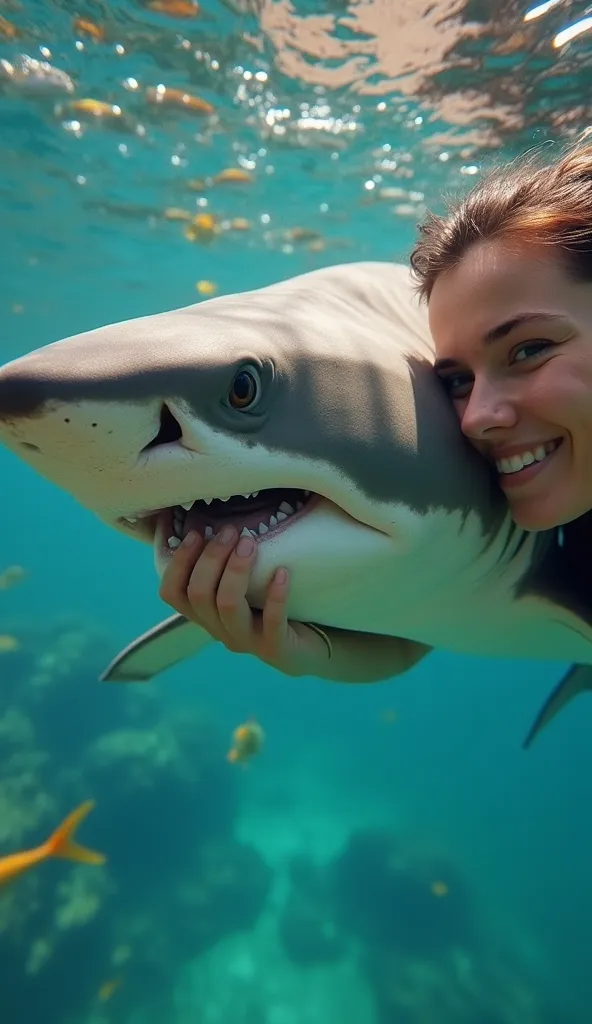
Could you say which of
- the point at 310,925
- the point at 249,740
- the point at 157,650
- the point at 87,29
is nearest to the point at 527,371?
the point at 157,650

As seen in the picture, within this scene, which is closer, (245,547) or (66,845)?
(245,547)

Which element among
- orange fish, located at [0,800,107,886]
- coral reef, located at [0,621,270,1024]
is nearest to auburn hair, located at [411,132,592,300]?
orange fish, located at [0,800,107,886]

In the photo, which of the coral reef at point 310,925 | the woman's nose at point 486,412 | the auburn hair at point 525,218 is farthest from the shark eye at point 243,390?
the coral reef at point 310,925

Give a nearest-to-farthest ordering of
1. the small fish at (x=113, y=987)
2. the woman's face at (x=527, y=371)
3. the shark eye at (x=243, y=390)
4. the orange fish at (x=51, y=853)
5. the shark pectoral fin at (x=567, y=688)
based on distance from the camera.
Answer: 1. the shark eye at (x=243, y=390)
2. the woman's face at (x=527, y=371)
3. the shark pectoral fin at (x=567, y=688)
4. the orange fish at (x=51, y=853)
5. the small fish at (x=113, y=987)

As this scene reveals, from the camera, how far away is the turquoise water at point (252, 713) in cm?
751

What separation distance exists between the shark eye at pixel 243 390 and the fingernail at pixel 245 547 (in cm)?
29

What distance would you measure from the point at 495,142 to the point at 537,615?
878cm

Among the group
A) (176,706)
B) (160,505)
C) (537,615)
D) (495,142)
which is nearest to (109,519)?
(160,505)

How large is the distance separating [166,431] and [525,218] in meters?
1.30

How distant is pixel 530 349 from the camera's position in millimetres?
1731

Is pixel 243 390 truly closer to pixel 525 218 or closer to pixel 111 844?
pixel 525 218

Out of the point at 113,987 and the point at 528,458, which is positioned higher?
the point at 528,458

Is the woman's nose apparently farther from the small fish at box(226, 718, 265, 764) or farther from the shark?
the small fish at box(226, 718, 265, 764)

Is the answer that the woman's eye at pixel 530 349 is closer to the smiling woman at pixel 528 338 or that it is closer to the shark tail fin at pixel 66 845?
the smiling woman at pixel 528 338
